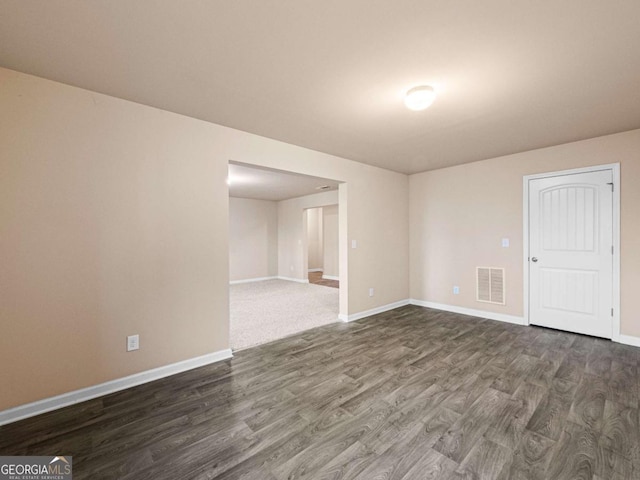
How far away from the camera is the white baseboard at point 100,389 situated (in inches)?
79.8

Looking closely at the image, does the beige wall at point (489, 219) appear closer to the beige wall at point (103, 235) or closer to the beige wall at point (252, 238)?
the beige wall at point (103, 235)

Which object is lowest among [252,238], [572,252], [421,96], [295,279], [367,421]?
[367,421]

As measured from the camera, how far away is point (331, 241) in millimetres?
9547

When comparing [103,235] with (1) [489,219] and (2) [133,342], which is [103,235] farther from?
(1) [489,219]

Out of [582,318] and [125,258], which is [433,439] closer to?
[125,258]

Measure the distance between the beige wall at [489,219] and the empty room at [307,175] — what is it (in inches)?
1.5

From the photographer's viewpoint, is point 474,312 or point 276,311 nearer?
point 474,312

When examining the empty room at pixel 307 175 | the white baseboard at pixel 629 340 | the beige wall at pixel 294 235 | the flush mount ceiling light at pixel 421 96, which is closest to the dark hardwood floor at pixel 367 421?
the empty room at pixel 307 175

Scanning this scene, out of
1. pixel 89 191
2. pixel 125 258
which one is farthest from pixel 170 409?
pixel 89 191

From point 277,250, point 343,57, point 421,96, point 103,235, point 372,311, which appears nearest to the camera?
point 343,57

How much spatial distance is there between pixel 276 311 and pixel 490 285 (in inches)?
139

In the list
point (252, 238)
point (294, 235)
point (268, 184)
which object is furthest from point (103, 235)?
point (294, 235)

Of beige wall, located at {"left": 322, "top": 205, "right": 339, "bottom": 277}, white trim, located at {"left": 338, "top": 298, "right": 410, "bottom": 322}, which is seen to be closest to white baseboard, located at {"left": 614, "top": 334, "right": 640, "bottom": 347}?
white trim, located at {"left": 338, "top": 298, "right": 410, "bottom": 322}

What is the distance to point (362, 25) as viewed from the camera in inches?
63.7
